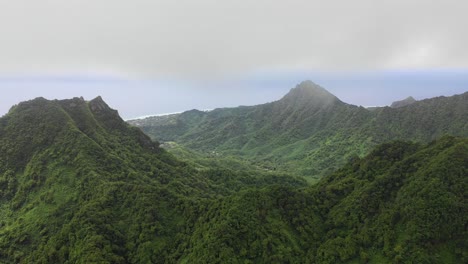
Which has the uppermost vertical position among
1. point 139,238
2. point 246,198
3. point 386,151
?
point 386,151

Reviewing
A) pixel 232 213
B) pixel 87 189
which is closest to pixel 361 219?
pixel 232 213

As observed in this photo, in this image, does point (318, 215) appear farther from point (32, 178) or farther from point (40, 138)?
point (40, 138)

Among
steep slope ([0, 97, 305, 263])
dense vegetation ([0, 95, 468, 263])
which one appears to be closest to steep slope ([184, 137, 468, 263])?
dense vegetation ([0, 95, 468, 263])

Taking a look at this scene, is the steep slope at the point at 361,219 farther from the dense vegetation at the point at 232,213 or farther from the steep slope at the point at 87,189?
the steep slope at the point at 87,189

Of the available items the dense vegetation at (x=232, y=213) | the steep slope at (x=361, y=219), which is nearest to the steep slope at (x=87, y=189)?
the dense vegetation at (x=232, y=213)

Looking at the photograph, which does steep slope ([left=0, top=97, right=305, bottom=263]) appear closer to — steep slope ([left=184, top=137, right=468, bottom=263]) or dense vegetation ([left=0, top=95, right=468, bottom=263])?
dense vegetation ([left=0, top=95, right=468, bottom=263])

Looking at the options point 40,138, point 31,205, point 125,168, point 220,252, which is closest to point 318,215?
point 220,252
